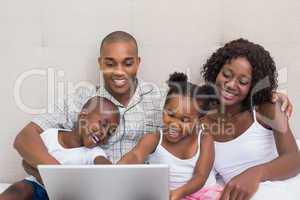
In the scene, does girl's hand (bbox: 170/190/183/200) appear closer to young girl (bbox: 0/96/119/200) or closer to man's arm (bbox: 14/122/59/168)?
young girl (bbox: 0/96/119/200)

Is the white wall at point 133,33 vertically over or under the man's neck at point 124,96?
over

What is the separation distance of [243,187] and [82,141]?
1.60 ft

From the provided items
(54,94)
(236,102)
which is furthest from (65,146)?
(236,102)

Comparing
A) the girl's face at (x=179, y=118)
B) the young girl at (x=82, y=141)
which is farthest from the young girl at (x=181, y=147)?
the young girl at (x=82, y=141)

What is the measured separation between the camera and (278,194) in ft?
3.83

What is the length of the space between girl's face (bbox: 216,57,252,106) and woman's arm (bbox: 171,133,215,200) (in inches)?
5.7

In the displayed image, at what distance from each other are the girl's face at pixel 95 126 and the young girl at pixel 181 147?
0.32 feet

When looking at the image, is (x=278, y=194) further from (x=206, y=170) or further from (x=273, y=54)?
(x=273, y=54)

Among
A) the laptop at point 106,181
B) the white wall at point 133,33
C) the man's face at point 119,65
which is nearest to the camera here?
the laptop at point 106,181

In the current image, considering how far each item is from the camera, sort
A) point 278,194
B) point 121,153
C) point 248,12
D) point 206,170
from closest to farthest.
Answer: point 278,194, point 206,170, point 121,153, point 248,12

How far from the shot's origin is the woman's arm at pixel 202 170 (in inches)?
47.1

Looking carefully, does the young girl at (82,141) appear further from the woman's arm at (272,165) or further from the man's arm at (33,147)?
the woman's arm at (272,165)

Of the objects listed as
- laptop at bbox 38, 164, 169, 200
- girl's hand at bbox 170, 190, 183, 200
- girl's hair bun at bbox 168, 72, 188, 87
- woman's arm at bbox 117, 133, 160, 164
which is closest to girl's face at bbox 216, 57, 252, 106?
girl's hair bun at bbox 168, 72, 188, 87

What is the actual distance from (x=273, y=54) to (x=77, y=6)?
27.2 inches
